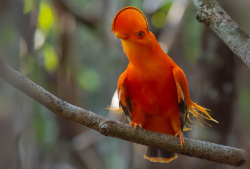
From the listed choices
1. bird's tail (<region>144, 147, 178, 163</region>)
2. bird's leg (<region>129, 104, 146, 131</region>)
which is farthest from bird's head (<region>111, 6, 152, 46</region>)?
bird's tail (<region>144, 147, 178, 163</region>)

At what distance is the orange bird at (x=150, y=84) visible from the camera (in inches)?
88.1

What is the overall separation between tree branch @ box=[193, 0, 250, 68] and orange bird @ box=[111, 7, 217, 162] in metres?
0.57

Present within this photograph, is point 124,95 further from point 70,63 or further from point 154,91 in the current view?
point 70,63

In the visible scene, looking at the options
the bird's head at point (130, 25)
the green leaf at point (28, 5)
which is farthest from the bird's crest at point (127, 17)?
the green leaf at point (28, 5)

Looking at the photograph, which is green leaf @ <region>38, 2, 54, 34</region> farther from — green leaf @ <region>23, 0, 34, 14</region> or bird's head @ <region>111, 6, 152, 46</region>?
bird's head @ <region>111, 6, 152, 46</region>

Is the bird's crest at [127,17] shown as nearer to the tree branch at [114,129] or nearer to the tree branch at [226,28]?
the tree branch at [226,28]

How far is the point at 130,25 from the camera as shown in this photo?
2.09 m

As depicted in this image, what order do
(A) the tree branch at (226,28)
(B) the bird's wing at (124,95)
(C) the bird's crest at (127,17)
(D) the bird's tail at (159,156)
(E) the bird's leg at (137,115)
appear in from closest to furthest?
1. (A) the tree branch at (226,28)
2. (C) the bird's crest at (127,17)
3. (B) the bird's wing at (124,95)
4. (E) the bird's leg at (137,115)
5. (D) the bird's tail at (159,156)

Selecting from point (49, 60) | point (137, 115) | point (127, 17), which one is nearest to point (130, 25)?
point (127, 17)

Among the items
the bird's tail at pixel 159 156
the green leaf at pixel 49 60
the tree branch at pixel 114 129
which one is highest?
the green leaf at pixel 49 60

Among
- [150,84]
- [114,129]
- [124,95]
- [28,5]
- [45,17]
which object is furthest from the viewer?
[45,17]

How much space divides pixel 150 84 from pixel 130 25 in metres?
0.68

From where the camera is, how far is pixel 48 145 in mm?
6445

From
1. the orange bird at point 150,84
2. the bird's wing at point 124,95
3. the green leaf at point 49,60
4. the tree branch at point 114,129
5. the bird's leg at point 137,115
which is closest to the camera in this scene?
the tree branch at point 114,129
